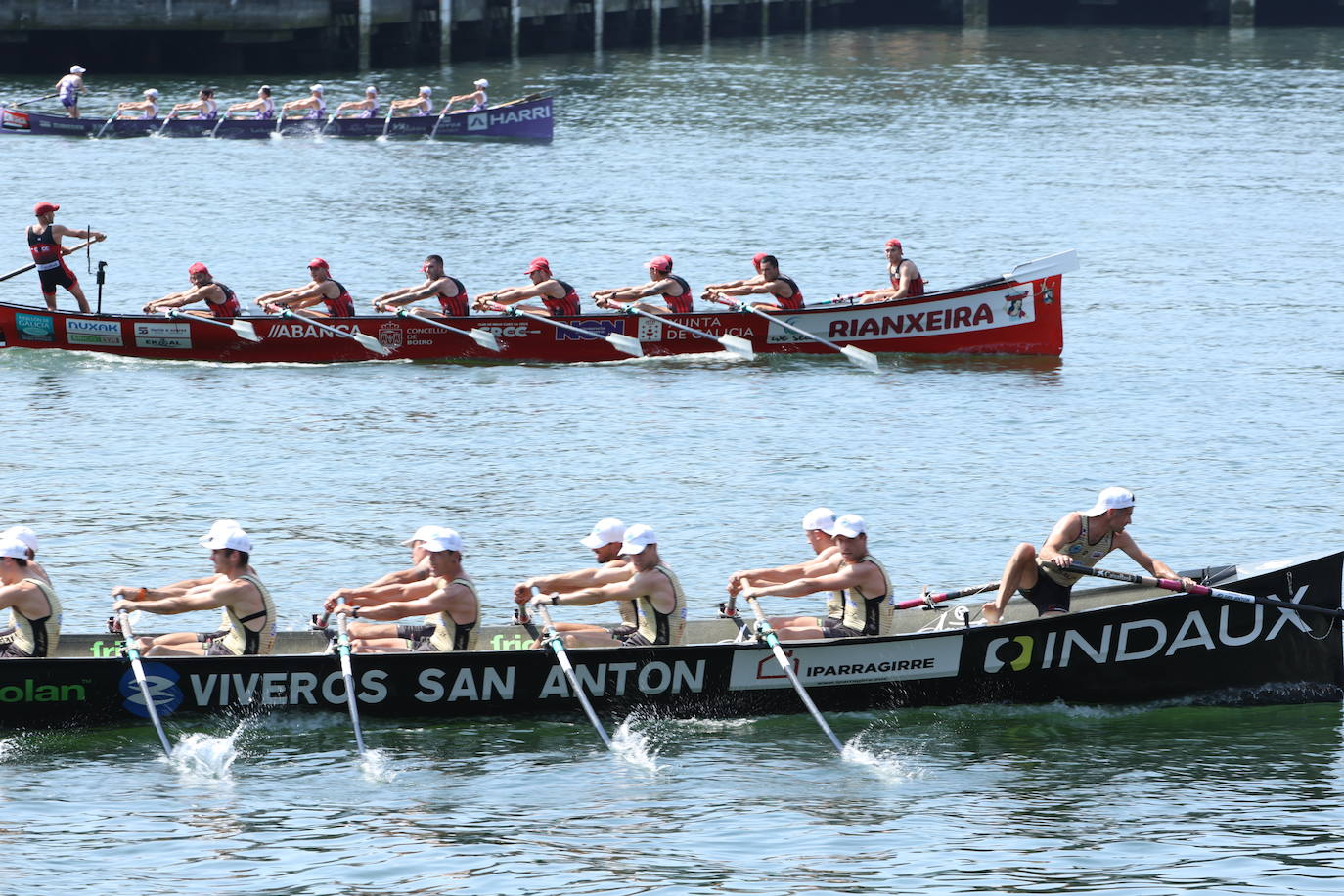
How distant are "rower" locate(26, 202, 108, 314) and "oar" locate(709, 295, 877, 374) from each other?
10472mm

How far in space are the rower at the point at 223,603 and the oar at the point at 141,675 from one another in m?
0.10

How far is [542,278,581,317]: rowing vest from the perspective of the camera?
29656 mm

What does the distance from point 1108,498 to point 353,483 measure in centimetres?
1158

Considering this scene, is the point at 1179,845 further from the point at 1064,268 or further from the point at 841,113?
the point at 841,113

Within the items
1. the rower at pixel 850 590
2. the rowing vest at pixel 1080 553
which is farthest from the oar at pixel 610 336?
the rowing vest at pixel 1080 553

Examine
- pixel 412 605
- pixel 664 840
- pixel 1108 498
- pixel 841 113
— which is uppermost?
pixel 841 113

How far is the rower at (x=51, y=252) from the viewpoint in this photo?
30266 millimetres

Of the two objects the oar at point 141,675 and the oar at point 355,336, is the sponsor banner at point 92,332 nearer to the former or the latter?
→ the oar at point 355,336

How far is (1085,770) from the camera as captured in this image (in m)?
15.5

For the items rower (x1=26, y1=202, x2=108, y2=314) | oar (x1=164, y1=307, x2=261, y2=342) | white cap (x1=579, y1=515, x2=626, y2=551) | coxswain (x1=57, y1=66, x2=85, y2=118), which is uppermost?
coxswain (x1=57, y1=66, x2=85, y2=118)

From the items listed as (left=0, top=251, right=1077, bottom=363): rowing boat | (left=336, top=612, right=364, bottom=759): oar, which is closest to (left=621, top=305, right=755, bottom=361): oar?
(left=0, top=251, right=1077, bottom=363): rowing boat

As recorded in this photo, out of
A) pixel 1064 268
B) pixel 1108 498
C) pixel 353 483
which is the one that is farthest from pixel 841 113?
pixel 1108 498

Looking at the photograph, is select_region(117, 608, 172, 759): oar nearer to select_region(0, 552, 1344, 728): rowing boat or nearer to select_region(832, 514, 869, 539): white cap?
select_region(0, 552, 1344, 728): rowing boat

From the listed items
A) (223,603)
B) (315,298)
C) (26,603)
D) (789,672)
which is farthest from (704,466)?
(26,603)
